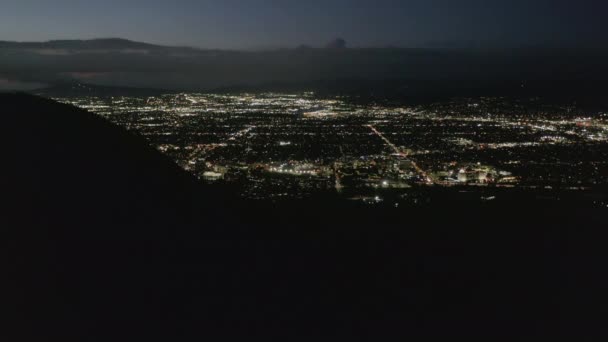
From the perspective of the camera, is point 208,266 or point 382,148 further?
point 382,148

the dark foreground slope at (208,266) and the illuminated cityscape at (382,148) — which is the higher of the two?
the dark foreground slope at (208,266)

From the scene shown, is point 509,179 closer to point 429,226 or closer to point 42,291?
point 429,226

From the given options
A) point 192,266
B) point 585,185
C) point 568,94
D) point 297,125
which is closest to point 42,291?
point 192,266

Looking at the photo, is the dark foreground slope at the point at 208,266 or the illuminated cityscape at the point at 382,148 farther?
the illuminated cityscape at the point at 382,148

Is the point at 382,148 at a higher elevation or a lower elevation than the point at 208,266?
lower
